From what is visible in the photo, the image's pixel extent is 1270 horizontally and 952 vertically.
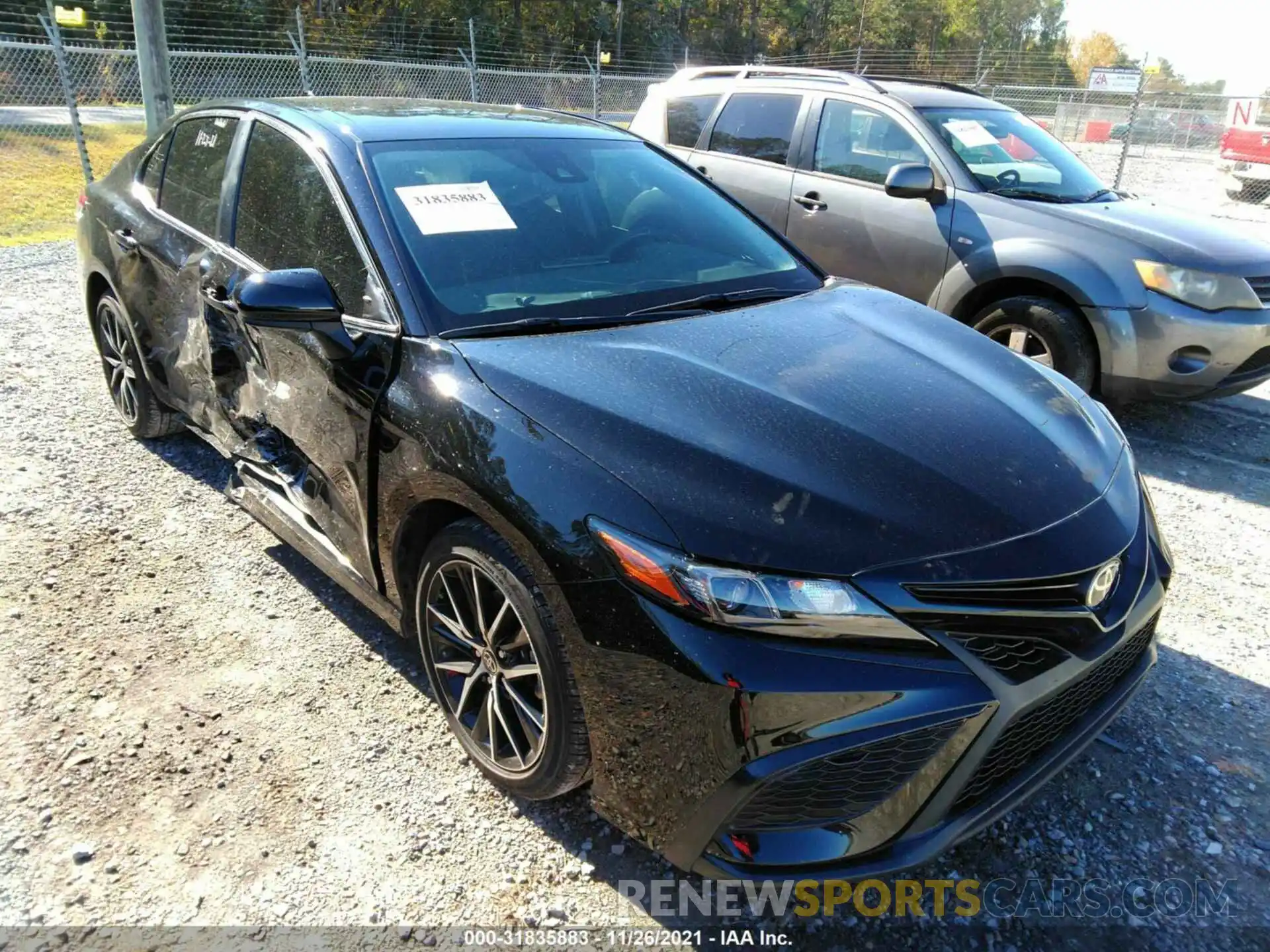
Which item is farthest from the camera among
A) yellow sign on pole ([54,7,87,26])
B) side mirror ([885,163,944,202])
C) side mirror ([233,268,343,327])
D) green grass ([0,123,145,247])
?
green grass ([0,123,145,247])

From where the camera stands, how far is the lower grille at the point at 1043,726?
178cm

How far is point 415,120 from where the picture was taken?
3006 millimetres

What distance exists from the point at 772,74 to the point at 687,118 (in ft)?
2.28

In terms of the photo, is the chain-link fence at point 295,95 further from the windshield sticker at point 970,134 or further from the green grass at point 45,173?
the windshield sticker at point 970,134

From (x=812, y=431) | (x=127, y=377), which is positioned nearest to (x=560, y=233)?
(x=812, y=431)

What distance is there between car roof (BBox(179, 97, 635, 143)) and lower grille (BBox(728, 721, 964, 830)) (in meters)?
2.28

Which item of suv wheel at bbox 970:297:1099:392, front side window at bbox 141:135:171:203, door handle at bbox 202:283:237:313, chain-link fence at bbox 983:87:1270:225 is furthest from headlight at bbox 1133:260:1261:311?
chain-link fence at bbox 983:87:1270:225

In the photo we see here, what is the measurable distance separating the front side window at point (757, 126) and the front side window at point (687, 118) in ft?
0.53

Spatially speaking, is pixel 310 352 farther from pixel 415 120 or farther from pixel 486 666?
pixel 486 666

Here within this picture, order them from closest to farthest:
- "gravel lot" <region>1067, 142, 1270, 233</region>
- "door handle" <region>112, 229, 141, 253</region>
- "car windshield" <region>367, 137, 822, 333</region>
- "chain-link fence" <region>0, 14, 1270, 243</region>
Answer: "car windshield" <region>367, 137, 822, 333</region> → "door handle" <region>112, 229, 141, 253</region> → "chain-link fence" <region>0, 14, 1270, 243</region> → "gravel lot" <region>1067, 142, 1270, 233</region>

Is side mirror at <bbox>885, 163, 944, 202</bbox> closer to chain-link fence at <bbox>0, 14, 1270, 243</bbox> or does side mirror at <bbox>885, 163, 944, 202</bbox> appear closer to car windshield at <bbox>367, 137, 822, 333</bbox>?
car windshield at <bbox>367, 137, 822, 333</bbox>

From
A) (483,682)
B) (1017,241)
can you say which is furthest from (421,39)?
(483,682)

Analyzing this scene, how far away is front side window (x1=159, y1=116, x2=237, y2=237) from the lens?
3338 mm

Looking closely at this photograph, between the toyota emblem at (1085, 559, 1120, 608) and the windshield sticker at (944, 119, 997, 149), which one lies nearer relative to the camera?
the toyota emblem at (1085, 559, 1120, 608)
